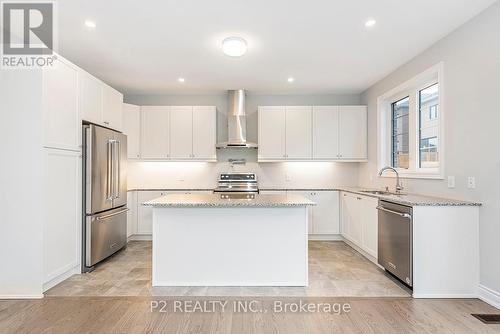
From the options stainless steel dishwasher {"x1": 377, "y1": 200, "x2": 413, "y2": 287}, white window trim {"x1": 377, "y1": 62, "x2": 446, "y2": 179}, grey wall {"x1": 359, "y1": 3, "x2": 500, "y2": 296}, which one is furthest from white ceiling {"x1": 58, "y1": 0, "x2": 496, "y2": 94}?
stainless steel dishwasher {"x1": 377, "y1": 200, "x2": 413, "y2": 287}

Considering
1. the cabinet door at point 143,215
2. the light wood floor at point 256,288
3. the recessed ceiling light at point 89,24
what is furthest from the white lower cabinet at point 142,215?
the recessed ceiling light at point 89,24

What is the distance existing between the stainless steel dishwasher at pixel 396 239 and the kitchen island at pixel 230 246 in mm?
961

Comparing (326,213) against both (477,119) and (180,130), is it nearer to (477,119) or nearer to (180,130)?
(477,119)

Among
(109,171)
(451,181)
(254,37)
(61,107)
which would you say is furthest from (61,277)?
(451,181)

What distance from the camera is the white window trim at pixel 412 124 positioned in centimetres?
319

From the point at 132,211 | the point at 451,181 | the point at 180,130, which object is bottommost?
the point at 132,211

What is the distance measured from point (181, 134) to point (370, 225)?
11.2 feet

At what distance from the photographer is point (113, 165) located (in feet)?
12.8

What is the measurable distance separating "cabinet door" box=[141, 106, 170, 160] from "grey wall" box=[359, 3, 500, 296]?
4093 mm

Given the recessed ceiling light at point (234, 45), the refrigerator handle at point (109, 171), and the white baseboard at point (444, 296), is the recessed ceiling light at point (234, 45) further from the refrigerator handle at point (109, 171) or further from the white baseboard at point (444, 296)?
the white baseboard at point (444, 296)

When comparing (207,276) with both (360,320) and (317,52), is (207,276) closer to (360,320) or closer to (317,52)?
(360,320)

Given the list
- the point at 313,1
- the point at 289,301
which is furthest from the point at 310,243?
the point at 313,1

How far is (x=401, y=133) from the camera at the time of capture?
14.2 ft

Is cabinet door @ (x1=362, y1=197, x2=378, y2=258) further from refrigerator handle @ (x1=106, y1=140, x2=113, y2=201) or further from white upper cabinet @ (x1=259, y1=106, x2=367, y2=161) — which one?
refrigerator handle @ (x1=106, y1=140, x2=113, y2=201)
